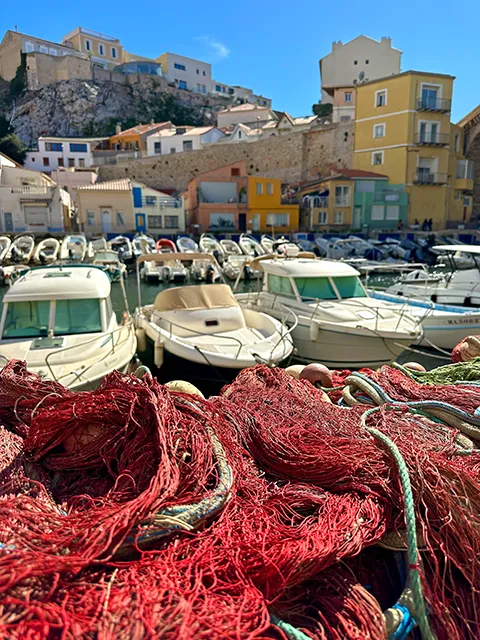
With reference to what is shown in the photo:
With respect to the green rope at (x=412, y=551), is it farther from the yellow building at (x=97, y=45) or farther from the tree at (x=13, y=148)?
the yellow building at (x=97, y=45)

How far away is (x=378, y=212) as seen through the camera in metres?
38.0

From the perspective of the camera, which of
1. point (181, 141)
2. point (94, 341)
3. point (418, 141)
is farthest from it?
point (181, 141)

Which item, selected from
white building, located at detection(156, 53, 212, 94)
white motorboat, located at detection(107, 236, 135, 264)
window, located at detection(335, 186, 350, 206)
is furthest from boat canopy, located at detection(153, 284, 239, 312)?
white building, located at detection(156, 53, 212, 94)

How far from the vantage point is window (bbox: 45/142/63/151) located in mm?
55031

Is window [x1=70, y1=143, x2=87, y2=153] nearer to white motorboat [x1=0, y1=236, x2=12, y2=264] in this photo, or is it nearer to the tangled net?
white motorboat [x1=0, y1=236, x2=12, y2=264]

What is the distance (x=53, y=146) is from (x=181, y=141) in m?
16.4

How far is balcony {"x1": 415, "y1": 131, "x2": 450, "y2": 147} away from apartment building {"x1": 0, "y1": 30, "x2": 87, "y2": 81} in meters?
63.4

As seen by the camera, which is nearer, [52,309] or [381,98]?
[52,309]

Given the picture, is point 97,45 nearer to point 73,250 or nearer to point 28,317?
point 73,250

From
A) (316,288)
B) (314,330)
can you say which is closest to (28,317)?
(314,330)

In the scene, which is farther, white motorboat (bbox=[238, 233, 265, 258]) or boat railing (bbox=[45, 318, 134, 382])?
white motorboat (bbox=[238, 233, 265, 258])

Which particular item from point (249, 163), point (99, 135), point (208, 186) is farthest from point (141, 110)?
point (208, 186)

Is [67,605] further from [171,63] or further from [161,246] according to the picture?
[171,63]

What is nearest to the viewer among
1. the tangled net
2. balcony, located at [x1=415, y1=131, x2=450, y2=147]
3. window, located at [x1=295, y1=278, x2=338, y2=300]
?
the tangled net
